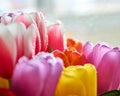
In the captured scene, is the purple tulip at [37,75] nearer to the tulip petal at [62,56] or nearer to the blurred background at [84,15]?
the tulip petal at [62,56]

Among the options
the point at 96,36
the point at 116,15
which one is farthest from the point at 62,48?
the point at 116,15

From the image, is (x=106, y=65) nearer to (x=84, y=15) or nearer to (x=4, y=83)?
(x=4, y=83)

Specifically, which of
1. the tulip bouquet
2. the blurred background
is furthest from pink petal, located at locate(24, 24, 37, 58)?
the blurred background

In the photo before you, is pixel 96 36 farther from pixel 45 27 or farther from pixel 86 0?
pixel 45 27

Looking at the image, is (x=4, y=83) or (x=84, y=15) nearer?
(x=4, y=83)

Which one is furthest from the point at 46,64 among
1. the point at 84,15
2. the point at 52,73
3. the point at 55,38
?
the point at 84,15

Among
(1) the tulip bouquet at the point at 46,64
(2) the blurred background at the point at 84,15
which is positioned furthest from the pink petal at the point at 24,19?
(2) the blurred background at the point at 84,15

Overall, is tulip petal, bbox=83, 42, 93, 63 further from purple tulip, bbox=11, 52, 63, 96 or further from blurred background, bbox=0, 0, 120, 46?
blurred background, bbox=0, 0, 120, 46

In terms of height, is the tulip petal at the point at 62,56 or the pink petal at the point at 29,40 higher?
the pink petal at the point at 29,40
